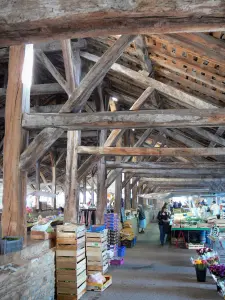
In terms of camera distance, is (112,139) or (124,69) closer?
(124,69)

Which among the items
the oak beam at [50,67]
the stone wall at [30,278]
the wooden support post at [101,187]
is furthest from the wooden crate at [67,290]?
the oak beam at [50,67]

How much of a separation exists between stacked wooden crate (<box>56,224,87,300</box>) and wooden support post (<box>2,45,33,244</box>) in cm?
105

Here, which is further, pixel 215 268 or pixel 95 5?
pixel 215 268

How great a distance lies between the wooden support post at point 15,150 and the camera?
527 cm

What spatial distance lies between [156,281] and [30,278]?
3432 millimetres

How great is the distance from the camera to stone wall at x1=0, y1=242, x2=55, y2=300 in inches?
173

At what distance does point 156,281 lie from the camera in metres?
7.51

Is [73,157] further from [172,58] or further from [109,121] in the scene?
[172,58]

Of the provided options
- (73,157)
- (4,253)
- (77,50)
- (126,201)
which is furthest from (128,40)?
(126,201)

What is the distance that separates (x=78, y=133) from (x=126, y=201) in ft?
27.4

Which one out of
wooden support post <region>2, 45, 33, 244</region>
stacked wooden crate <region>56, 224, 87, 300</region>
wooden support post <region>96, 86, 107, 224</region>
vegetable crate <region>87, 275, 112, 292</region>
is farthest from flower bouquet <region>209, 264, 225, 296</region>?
wooden support post <region>96, 86, 107, 224</region>

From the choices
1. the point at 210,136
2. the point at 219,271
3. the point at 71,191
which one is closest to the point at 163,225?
the point at 210,136

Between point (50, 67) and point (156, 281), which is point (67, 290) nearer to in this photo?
point (156, 281)

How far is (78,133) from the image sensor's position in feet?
27.5
